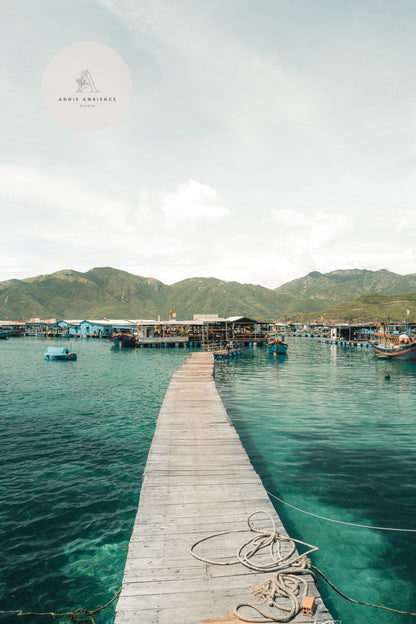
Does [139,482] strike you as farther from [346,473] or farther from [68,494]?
[346,473]

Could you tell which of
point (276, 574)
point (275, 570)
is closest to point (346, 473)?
point (275, 570)

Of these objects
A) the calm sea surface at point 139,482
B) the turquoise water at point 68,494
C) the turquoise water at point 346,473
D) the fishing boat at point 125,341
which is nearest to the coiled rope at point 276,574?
the turquoise water at point 346,473

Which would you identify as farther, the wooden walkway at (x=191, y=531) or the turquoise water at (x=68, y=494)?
the turquoise water at (x=68, y=494)

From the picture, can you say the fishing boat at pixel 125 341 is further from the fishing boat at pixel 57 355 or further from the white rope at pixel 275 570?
the white rope at pixel 275 570

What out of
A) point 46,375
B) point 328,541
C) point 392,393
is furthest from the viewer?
point 46,375

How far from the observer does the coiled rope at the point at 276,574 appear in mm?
5945

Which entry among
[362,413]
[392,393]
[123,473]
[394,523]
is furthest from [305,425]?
[392,393]

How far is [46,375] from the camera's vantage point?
150 ft

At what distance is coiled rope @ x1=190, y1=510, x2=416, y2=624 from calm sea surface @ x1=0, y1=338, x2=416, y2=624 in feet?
7.98

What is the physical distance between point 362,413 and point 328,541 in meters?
17.3

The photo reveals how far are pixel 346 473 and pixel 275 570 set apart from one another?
10482mm

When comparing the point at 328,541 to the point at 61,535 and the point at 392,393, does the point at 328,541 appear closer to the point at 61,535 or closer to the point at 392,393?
the point at 61,535

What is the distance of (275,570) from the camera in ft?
22.7

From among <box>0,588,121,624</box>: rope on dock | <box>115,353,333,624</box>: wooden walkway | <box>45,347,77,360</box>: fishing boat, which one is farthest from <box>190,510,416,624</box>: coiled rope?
<box>45,347,77,360</box>: fishing boat
